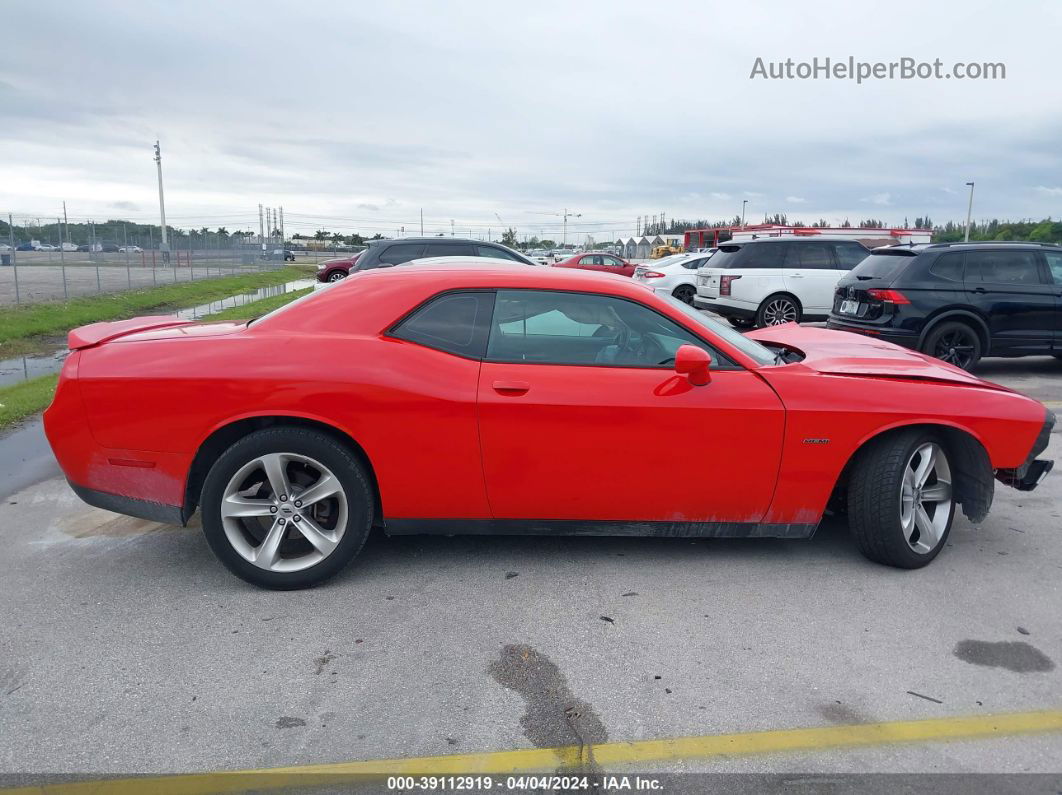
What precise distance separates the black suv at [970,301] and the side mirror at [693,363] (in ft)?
21.2

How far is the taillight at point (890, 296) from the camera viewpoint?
9.27 metres

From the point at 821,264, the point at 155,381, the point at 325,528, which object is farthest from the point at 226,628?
the point at 821,264

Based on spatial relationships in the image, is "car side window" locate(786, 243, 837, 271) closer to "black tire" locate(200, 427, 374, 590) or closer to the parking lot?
the parking lot

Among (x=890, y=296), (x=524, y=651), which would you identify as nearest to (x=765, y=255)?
(x=890, y=296)

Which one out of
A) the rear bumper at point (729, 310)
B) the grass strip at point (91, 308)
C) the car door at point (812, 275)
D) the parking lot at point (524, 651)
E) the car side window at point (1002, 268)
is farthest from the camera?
the rear bumper at point (729, 310)

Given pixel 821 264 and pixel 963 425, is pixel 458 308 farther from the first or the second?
pixel 821 264

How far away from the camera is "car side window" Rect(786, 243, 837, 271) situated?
45.6 ft

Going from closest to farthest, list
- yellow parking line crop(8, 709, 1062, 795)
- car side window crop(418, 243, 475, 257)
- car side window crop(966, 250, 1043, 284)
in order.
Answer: yellow parking line crop(8, 709, 1062, 795) → car side window crop(966, 250, 1043, 284) → car side window crop(418, 243, 475, 257)

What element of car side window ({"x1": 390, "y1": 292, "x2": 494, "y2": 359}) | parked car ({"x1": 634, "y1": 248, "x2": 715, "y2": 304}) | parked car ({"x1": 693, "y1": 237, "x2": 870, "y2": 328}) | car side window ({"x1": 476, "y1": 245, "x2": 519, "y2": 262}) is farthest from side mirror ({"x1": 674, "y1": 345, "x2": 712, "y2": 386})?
parked car ({"x1": 634, "y1": 248, "x2": 715, "y2": 304})

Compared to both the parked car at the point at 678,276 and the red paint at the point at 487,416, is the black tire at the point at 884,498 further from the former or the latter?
the parked car at the point at 678,276

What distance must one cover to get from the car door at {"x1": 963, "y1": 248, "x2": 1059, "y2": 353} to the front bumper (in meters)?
5.88

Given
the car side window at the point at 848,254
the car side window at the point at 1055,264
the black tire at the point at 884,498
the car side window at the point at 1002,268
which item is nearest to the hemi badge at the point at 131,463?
the black tire at the point at 884,498

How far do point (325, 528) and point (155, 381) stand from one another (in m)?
1.05

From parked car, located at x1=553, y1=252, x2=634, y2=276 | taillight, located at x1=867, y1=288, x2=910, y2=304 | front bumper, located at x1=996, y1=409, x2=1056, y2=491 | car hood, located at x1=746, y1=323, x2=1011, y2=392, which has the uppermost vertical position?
parked car, located at x1=553, y1=252, x2=634, y2=276
